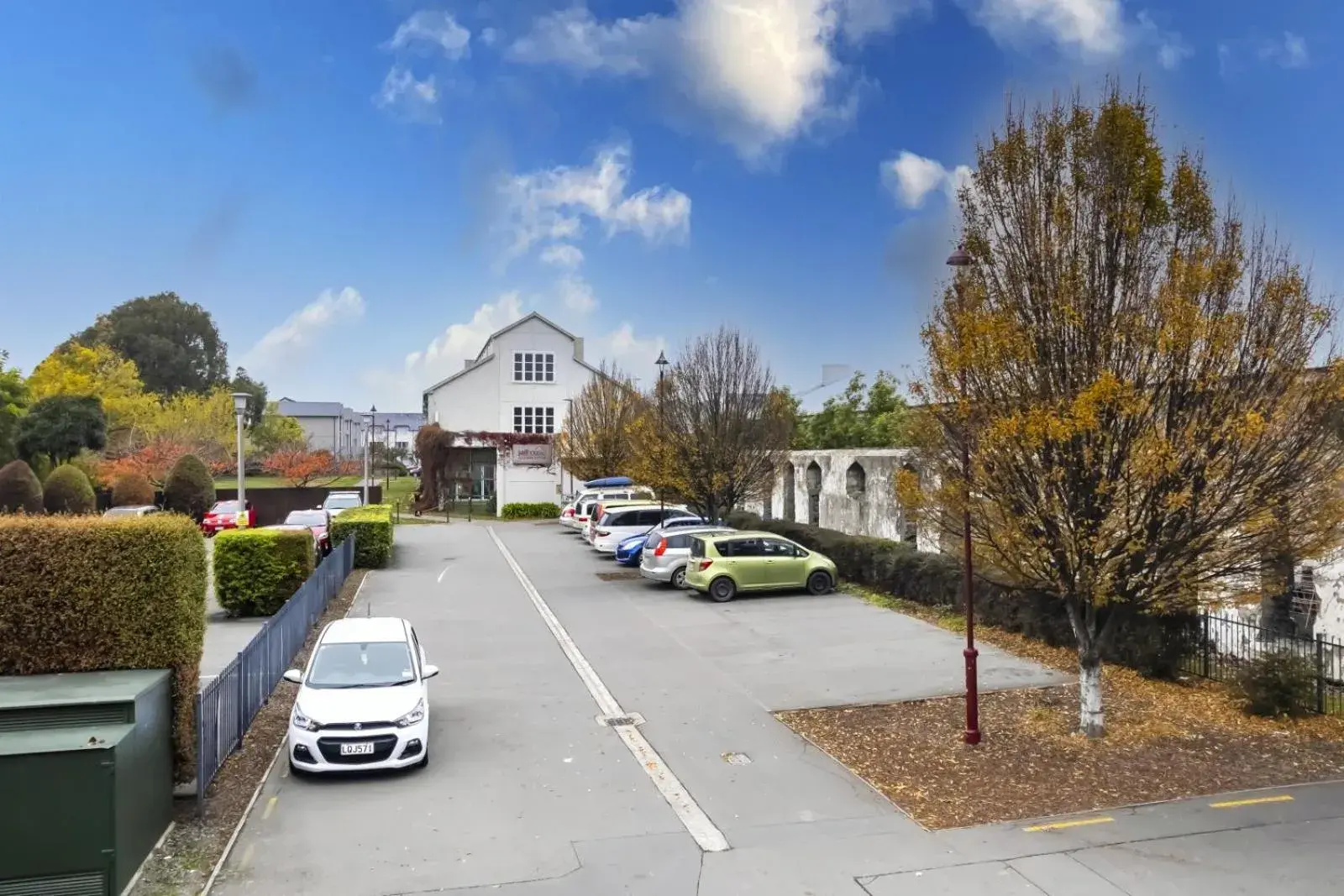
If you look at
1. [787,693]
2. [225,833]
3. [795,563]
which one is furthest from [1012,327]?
[795,563]

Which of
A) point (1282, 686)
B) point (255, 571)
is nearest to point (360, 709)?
point (1282, 686)

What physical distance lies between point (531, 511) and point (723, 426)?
24929mm

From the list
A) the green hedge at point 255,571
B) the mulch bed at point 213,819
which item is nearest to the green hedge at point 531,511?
the green hedge at point 255,571

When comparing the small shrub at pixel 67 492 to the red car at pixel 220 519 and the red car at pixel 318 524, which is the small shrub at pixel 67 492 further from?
the red car at pixel 318 524

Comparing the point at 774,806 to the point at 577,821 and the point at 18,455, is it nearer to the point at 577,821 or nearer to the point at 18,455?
the point at 577,821

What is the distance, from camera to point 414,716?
33.6ft

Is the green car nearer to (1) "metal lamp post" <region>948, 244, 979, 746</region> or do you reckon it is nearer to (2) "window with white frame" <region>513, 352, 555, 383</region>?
(1) "metal lamp post" <region>948, 244, 979, 746</region>

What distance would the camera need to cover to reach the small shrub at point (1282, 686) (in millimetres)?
11742

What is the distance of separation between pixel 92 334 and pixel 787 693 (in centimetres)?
9816

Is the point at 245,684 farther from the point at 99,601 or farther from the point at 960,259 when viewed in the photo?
the point at 960,259

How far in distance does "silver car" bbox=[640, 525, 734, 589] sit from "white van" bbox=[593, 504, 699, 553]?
589cm

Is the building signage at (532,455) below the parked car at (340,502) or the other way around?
the other way around

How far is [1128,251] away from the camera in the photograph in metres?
10.2

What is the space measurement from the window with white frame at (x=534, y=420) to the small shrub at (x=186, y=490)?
17.1m
